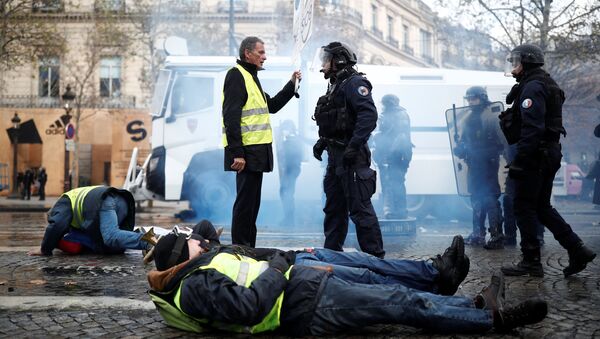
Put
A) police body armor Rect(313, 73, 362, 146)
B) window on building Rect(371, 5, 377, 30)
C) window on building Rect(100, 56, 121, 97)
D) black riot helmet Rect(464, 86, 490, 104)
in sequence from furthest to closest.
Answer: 1. window on building Rect(371, 5, 377, 30)
2. window on building Rect(100, 56, 121, 97)
3. black riot helmet Rect(464, 86, 490, 104)
4. police body armor Rect(313, 73, 362, 146)

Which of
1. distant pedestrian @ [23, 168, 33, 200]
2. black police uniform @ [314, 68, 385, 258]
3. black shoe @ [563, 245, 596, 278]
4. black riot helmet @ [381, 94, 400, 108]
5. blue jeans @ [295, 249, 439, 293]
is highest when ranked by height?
black riot helmet @ [381, 94, 400, 108]

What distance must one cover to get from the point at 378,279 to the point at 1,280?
301 cm

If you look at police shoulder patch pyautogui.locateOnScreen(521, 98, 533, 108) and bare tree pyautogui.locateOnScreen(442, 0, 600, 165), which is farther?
bare tree pyautogui.locateOnScreen(442, 0, 600, 165)

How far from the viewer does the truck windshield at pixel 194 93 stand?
11297mm

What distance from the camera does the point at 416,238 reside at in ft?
25.2

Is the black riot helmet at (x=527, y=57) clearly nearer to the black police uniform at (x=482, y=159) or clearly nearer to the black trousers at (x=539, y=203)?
the black trousers at (x=539, y=203)

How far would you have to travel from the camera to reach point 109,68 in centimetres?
3056

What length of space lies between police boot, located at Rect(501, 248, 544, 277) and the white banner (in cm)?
448


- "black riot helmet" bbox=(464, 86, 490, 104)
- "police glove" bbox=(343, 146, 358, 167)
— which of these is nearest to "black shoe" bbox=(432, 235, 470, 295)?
"police glove" bbox=(343, 146, 358, 167)

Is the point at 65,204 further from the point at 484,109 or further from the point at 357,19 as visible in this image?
the point at 357,19

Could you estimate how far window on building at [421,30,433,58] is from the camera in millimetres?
35700

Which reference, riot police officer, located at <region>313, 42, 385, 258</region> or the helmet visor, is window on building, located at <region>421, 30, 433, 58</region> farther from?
riot police officer, located at <region>313, 42, 385, 258</region>

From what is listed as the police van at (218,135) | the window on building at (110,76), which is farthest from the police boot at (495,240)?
the window on building at (110,76)

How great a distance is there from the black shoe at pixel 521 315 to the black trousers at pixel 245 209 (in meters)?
2.42
